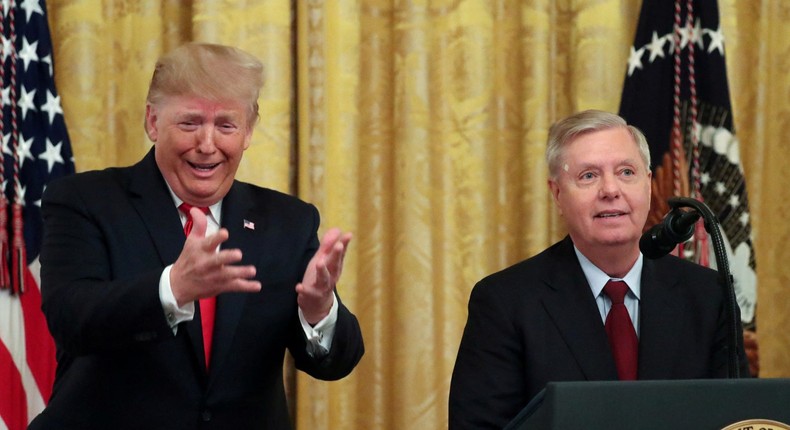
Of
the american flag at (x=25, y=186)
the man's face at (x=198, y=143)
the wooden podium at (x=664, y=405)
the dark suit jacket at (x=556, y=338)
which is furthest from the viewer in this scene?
the american flag at (x=25, y=186)

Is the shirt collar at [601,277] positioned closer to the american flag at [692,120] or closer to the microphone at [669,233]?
the microphone at [669,233]

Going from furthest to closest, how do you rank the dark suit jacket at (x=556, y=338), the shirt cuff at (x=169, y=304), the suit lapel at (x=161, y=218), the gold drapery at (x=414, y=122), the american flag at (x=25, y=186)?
1. the gold drapery at (x=414, y=122)
2. the american flag at (x=25, y=186)
3. the dark suit jacket at (x=556, y=338)
4. the suit lapel at (x=161, y=218)
5. the shirt cuff at (x=169, y=304)

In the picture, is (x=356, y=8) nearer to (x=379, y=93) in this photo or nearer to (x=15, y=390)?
(x=379, y=93)

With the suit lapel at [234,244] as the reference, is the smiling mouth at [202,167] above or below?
above

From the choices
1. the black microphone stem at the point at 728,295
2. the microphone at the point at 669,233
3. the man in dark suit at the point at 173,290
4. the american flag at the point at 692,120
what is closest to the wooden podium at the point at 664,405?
the black microphone stem at the point at 728,295

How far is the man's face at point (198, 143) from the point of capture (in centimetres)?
256

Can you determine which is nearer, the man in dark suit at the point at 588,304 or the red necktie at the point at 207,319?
the red necktie at the point at 207,319

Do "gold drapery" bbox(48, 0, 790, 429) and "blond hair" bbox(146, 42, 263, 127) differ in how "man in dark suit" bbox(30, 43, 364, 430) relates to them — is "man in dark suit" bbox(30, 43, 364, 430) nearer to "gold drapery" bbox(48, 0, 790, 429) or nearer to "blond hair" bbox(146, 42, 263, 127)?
"blond hair" bbox(146, 42, 263, 127)

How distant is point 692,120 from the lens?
403cm

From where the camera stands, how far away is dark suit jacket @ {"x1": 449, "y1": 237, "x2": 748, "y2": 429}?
2797 mm

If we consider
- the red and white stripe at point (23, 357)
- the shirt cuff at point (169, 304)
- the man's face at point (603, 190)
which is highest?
the man's face at point (603, 190)

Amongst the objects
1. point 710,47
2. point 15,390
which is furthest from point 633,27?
point 15,390

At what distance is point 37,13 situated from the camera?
3.75 m

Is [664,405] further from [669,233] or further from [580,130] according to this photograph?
[580,130]
